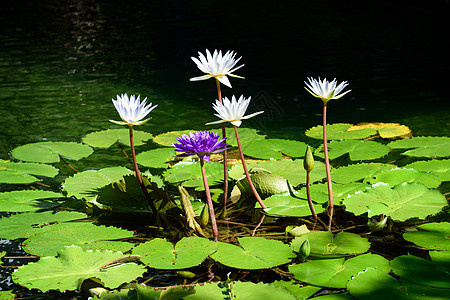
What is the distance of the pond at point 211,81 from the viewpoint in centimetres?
309

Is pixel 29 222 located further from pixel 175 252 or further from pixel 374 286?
pixel 374 286

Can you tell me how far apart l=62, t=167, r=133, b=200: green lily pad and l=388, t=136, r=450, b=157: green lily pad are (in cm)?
131

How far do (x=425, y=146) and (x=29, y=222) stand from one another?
1780 millimetres

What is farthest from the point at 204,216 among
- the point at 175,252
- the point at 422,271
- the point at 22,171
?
the point at 22,171

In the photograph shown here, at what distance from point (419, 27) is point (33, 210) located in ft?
21.6

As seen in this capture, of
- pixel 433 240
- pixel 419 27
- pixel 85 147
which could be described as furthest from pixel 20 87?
pixel 419 27

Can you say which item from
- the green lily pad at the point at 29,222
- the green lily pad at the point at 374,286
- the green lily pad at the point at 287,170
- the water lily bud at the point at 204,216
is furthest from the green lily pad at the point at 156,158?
the green lily pad at the point at 374,286

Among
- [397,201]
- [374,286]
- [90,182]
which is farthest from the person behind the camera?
[90,182]

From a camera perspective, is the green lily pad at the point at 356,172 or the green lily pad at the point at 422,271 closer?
the green lily pad at the point at 422,271

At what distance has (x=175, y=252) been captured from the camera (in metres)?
1.42

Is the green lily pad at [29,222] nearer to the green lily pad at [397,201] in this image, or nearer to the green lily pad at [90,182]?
the green lily pad at [90,182]

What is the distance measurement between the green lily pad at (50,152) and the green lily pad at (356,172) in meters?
1.19

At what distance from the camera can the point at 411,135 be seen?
263 cm

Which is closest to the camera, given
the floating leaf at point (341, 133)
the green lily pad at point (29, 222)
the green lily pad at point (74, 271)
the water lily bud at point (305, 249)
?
the green lily pad at point (74, 271)
